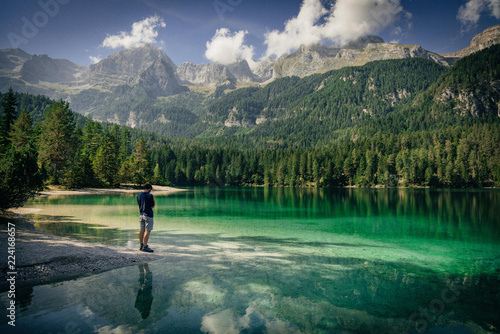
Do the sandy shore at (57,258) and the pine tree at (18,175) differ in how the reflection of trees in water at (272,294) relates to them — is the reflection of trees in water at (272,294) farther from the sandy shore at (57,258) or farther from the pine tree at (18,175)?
the pine tree at (18,175)

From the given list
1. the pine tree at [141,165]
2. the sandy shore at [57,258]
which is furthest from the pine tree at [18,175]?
the pine tree at [141,165]

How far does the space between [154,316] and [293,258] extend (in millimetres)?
8458

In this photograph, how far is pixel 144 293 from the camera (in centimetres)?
916

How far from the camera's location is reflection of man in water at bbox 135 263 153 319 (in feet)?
26.6

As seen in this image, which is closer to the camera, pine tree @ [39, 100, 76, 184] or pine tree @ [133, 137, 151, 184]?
pine tree @ [39, 100, 76, 184]

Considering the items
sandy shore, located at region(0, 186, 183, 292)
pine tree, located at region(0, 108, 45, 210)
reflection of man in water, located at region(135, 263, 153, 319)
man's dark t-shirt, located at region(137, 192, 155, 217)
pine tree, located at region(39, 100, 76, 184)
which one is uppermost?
pine tree, located at region(39, 100, 76, 184)

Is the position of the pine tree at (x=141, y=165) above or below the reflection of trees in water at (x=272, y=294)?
above

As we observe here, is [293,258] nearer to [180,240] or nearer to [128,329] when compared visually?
[180,240]

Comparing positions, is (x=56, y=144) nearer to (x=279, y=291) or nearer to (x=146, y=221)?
(x=146, y=221)

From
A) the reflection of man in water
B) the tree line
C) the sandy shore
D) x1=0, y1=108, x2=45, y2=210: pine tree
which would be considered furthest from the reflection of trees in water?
the tree line

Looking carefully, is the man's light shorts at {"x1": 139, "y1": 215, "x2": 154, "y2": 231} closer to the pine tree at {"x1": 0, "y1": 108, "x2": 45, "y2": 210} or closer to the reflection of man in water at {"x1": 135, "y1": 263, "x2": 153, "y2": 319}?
the reflection of man in water at {"x1": 135, "y1": 263, "x2": 153, "y2": 319}

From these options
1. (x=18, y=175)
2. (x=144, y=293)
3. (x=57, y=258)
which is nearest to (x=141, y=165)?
(x=18, y=175)

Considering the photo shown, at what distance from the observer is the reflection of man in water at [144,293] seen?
8.10m

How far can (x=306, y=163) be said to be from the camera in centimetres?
14412
